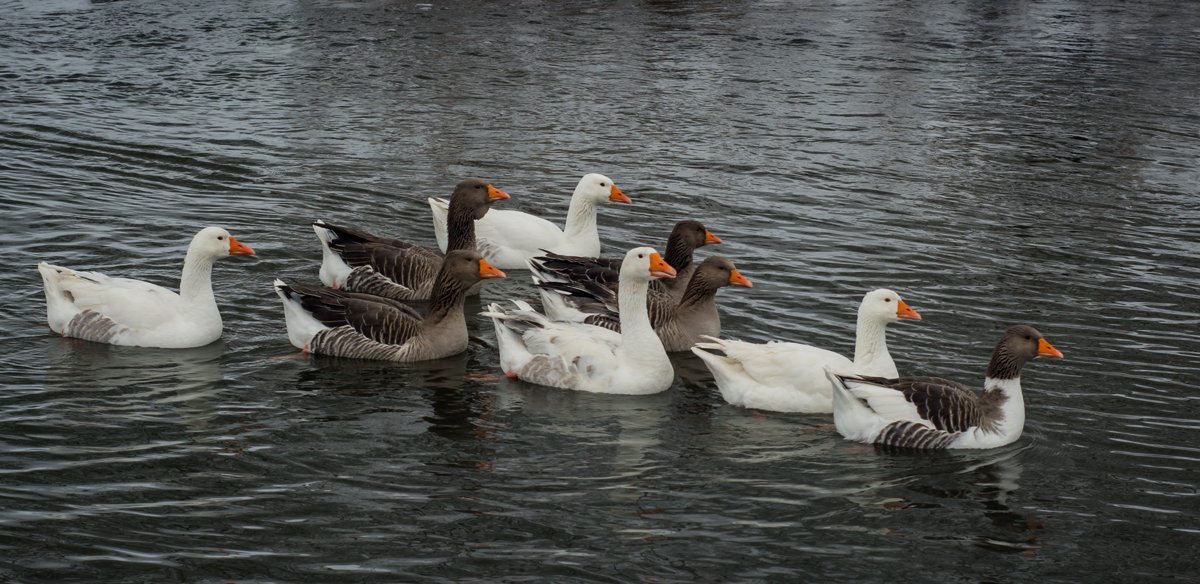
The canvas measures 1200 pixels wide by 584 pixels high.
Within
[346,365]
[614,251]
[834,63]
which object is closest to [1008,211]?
[614,251]

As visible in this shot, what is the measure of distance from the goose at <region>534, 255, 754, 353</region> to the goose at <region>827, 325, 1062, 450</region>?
2493 mm

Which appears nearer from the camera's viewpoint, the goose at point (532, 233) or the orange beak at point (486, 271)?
the orange beak at point (486, 271)

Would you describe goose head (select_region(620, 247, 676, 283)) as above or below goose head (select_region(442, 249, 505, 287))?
above

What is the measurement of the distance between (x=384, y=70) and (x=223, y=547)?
855 inches

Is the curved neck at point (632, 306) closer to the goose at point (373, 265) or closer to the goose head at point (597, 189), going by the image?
the goose at point (373, 265)

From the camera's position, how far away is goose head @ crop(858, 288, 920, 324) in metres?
11.5

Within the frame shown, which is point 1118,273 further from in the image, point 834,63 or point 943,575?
point 834,63

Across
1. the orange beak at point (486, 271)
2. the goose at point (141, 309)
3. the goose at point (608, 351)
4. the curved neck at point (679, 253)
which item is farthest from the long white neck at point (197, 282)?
the curved neck at point (679, 253)

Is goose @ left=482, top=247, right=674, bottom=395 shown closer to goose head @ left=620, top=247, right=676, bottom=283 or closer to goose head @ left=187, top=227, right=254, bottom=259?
goose head @ left=620, top=247, right=676, bottom=283

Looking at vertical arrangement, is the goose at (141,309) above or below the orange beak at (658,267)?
below

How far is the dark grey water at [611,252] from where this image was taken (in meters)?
8.96

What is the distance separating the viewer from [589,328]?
41.8 feet

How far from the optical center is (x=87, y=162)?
768 inches

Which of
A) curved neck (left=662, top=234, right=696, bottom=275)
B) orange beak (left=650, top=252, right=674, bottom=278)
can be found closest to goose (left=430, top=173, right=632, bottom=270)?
curved neck (left=662, top=234, right=696, bottom=275)
